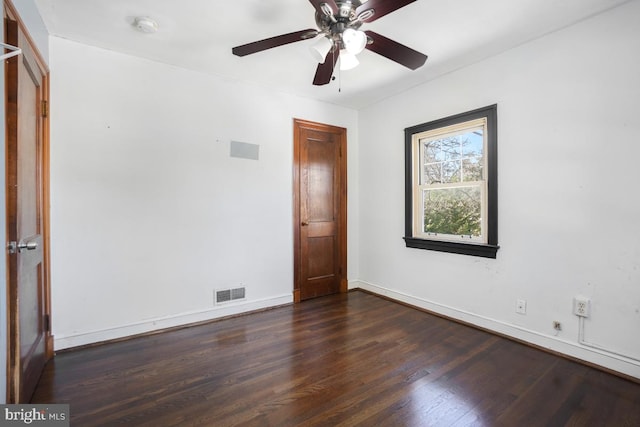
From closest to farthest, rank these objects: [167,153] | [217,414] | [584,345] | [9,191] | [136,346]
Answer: [9,191] → [217,414] → [584,345] → [136,346] → [167,153]

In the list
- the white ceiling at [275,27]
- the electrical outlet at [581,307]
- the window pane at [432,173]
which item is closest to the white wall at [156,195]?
the white ceiling at [275,27]

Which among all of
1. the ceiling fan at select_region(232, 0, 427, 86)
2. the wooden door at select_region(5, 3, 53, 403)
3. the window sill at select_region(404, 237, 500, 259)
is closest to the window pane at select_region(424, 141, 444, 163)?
the window sill at select_region(404, 237, 500, 259)

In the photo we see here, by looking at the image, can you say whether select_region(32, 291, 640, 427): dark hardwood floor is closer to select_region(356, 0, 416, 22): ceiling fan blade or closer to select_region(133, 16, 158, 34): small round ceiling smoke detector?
select_region(356, 0, 416, 22): ceiling fan blade

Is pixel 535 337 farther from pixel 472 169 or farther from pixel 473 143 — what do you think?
pixel 473 143

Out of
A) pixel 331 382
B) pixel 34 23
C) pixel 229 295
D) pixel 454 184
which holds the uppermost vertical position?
pixel 34 23

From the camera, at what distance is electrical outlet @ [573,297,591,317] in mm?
2172

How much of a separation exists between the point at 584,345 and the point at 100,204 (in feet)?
13.3

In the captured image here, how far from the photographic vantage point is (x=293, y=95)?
11.9 ft

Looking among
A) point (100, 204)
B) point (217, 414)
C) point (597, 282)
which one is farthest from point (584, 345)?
point (100, 204)

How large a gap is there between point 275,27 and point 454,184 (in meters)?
2.26

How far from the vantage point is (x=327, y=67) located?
6.88 feet

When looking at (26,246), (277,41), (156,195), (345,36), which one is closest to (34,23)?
(156,195)

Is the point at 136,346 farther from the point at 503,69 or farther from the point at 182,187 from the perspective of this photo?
the point at 503,69

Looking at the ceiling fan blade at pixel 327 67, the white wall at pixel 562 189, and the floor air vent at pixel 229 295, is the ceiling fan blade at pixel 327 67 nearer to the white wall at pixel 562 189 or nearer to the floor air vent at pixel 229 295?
the white wall at pixel 562 189
